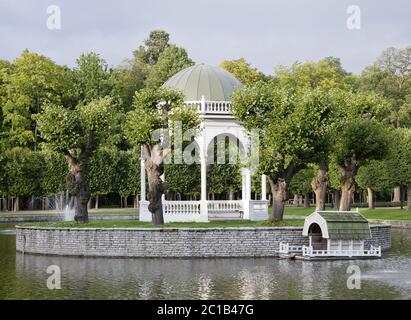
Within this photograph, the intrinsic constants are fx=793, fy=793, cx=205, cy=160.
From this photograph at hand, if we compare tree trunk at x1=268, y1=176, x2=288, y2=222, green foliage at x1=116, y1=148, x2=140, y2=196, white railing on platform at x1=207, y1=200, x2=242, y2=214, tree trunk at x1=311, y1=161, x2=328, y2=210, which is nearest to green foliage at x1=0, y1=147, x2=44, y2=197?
green foliage at x1=116, y1=148, x2=140, y2=196

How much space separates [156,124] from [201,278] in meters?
13.6

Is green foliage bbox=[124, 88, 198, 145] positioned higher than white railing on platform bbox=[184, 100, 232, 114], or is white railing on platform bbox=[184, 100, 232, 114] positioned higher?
white railing on platform bbox=[184, 100, 232, 114]

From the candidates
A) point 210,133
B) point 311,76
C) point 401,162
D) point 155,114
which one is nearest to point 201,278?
point 155,114

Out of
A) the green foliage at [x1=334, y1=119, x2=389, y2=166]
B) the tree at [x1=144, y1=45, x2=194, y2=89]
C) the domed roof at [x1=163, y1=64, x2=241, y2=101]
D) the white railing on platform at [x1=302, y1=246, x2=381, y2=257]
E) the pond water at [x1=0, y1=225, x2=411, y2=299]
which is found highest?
the tree at [x1=144, y1=45, x2=194, y2=89]

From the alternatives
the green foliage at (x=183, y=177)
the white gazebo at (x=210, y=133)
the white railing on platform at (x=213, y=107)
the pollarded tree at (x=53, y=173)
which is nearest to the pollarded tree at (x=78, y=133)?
the white gazebo at (x=210, y=133)

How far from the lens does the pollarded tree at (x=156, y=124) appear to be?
45.5 metres

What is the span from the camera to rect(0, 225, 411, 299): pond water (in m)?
29.9

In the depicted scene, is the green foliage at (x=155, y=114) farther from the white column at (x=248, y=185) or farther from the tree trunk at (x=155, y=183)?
the white column at (x=248, y=185)

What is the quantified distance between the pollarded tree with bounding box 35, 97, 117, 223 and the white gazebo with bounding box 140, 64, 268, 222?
5.25 meters

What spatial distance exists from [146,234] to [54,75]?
168 ft

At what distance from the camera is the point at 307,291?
99.3 ft

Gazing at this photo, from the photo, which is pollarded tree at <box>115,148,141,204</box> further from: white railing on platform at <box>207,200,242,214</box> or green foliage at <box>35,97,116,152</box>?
green foliage at <box>35,97,116,152</box>
